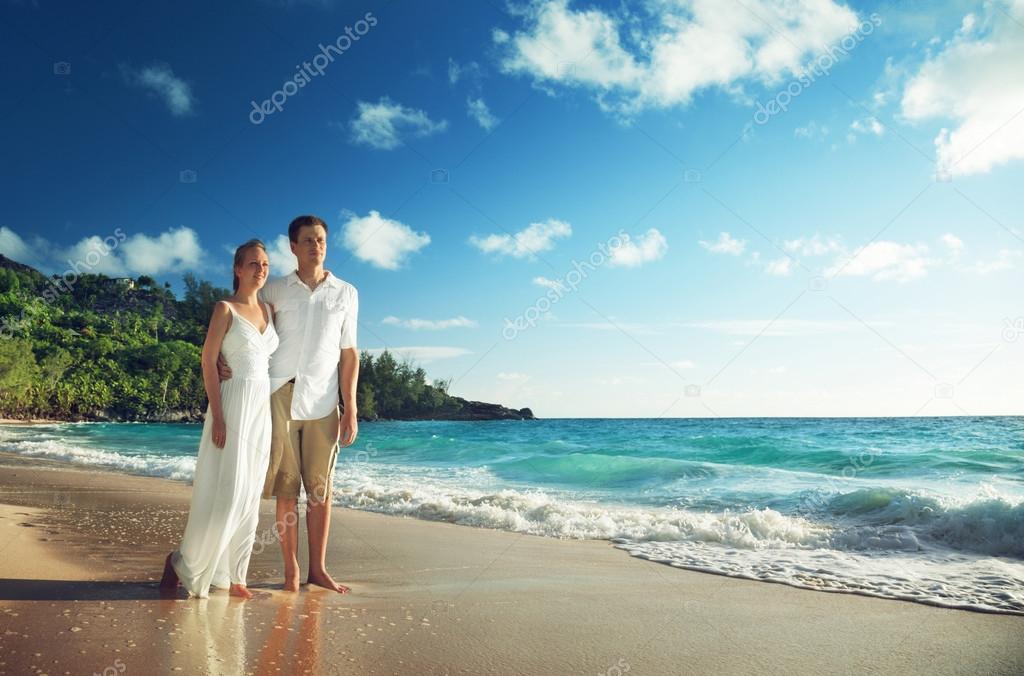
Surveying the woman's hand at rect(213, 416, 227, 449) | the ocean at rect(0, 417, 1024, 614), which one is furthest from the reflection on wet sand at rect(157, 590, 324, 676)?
the ocean at rect(0, 417, 1024, 614)

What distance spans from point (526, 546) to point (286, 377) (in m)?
3.36

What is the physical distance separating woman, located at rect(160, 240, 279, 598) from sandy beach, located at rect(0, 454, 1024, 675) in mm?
166

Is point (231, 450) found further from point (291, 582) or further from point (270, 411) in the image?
point (291, 582)

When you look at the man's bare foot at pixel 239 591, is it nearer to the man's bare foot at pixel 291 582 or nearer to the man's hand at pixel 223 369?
the man's bare foot at pixel 291 582

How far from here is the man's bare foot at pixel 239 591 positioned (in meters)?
3.34

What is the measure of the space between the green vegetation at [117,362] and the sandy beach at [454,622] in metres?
46.0

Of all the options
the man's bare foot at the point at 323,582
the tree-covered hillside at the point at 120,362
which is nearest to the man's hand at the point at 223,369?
the man's bare foot at the point at 323,582

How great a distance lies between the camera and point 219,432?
3.27m

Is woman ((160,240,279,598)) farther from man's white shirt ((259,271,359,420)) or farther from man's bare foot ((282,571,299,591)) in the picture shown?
man's bare foot ((282,571,299,591))

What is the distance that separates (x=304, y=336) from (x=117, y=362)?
2767 inches

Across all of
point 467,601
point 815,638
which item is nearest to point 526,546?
point 467,601

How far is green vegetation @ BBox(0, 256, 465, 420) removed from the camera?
51.6 metres

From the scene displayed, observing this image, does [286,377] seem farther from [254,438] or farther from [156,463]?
[156,463]

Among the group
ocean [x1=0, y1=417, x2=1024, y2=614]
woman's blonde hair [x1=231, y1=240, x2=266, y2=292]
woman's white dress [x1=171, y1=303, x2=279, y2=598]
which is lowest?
ocean [x1=0, y1=417, x2=1024, y2=614]
